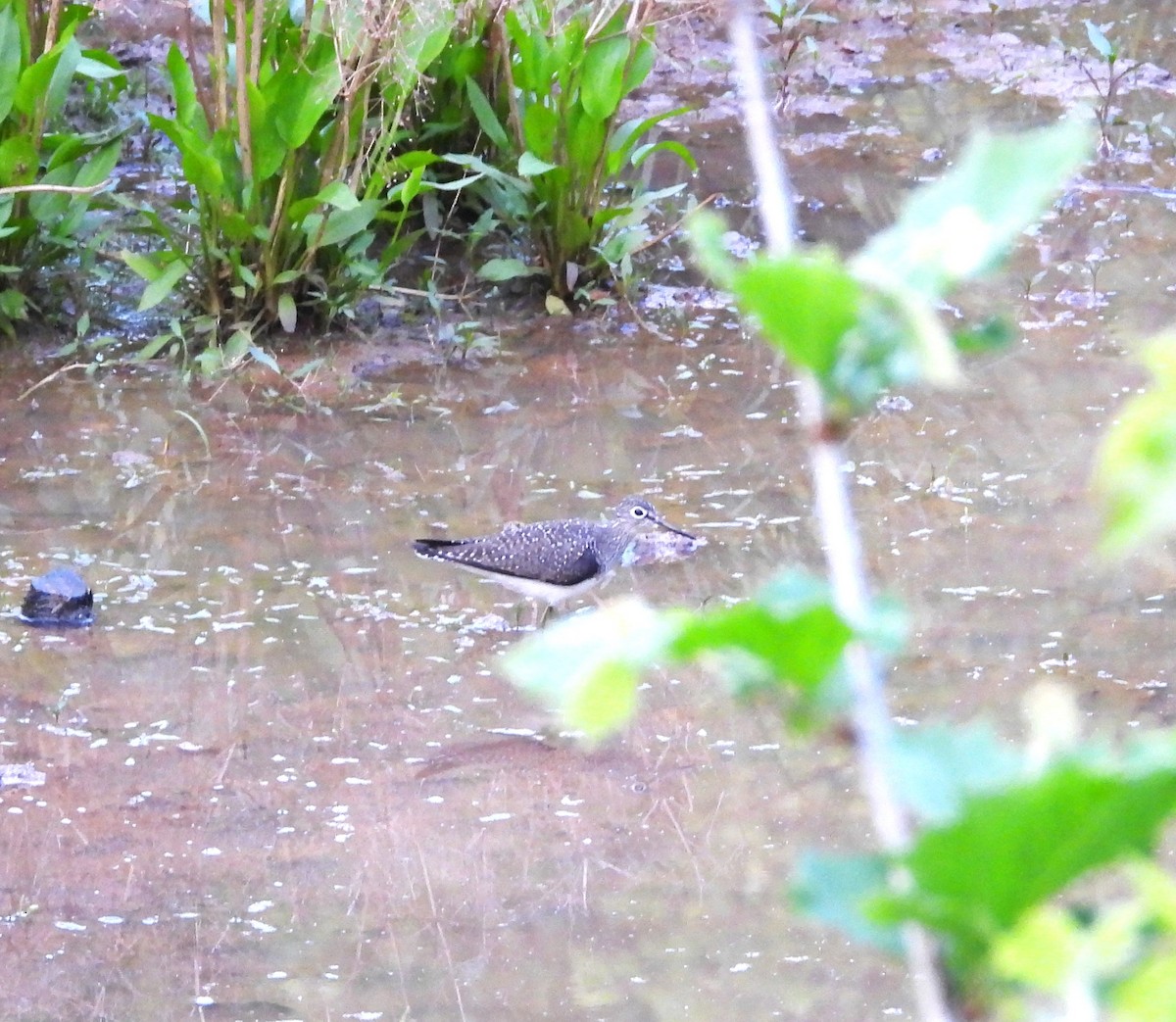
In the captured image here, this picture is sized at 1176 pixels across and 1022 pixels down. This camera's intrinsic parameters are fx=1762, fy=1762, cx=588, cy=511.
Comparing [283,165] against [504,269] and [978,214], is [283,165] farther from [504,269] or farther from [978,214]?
[978,214]

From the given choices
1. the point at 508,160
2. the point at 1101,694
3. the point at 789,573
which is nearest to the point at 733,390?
the point at 508,160

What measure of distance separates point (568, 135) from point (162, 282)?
66.6 inches

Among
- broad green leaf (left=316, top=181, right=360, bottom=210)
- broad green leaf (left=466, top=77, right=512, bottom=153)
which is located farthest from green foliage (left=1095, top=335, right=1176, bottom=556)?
broad green leaf (left=466, top=77, right=512, bottom=153)

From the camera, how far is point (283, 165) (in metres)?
6.64

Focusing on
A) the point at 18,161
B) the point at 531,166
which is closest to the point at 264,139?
the point at 18,161

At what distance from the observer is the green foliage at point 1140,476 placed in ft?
1.83

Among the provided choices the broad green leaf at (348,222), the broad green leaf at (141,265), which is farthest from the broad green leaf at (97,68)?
the broad green leaf at (348,222)

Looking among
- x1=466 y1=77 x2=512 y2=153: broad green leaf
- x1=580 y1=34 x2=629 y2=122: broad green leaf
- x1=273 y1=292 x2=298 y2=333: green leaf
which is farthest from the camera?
x1=466 y1=77 x2=512 y2=153: broad green leaf

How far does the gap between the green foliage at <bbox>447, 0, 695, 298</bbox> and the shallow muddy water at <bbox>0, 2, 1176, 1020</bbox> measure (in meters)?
0.33

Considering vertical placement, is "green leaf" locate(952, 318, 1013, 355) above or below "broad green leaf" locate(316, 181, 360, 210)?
above

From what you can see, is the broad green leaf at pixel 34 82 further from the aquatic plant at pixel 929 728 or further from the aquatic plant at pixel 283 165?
the aquatic plant at pixel 929 728

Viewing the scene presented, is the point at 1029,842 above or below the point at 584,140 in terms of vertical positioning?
above

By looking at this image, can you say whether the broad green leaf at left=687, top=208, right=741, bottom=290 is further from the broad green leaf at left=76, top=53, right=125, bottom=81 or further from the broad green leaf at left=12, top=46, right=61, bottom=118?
the broad green leaf at left=76, top=53, right=125, bottom=81

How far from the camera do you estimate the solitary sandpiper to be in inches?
203
